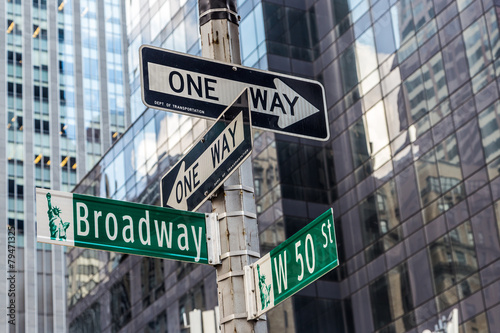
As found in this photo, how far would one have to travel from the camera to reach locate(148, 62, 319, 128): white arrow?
6793mm

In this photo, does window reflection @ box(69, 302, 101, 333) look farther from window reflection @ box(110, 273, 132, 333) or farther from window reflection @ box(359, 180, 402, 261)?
window reflection @ box(359, 180, 402, 261)

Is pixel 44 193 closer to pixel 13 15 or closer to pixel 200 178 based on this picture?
pixel 200 178

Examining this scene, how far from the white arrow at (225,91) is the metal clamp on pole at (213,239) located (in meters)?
0.83

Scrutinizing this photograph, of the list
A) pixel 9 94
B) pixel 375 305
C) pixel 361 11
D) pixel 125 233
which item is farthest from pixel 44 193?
pixel 9 94

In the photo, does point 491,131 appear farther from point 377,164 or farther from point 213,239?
point 213,239

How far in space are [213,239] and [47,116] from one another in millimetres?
98187

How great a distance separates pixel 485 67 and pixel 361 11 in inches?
354

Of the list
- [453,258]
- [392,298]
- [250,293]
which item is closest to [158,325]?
[392,298]

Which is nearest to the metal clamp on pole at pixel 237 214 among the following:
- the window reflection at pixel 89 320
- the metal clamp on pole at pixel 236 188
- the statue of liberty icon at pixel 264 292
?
the metal clamp on pole at pixel 236 188

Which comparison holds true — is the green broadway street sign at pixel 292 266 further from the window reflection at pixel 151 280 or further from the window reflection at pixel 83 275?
the window reflection at pixel 83 275

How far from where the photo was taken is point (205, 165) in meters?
6.70

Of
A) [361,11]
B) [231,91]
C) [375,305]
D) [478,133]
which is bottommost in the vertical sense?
[231,91]

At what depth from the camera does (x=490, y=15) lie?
119 feet

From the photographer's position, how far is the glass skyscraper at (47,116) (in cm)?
9562
